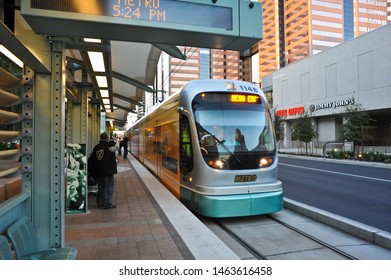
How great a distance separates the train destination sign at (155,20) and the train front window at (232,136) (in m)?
3.29

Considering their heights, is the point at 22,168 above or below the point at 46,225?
above

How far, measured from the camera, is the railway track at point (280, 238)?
15.1ft

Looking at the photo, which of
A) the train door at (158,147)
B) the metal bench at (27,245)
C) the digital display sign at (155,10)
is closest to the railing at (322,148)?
the train door at (158,147)

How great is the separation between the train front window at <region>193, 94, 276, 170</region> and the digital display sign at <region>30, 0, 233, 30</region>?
142 inches

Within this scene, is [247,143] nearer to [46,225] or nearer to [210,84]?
[210,84]

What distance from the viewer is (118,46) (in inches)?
358

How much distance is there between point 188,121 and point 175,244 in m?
3.29

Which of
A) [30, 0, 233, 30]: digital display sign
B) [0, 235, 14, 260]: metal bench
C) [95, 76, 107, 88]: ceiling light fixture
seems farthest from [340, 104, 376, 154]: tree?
[0, 235, 14, 260]: metal bench

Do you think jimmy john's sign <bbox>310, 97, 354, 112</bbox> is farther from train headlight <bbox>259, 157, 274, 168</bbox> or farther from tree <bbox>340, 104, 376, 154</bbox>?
train headlight <bbox>259, 157, 274, 168</bbox>

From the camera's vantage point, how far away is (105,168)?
645 cm

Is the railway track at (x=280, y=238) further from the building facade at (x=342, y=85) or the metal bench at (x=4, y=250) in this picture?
the building facade at (x=342, y=85)

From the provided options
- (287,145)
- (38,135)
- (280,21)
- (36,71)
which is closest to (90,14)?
(36,71)

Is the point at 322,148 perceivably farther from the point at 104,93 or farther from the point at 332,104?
the point at 104,93

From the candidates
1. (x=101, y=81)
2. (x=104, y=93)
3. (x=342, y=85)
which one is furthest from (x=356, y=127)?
(x=101, y=81)
